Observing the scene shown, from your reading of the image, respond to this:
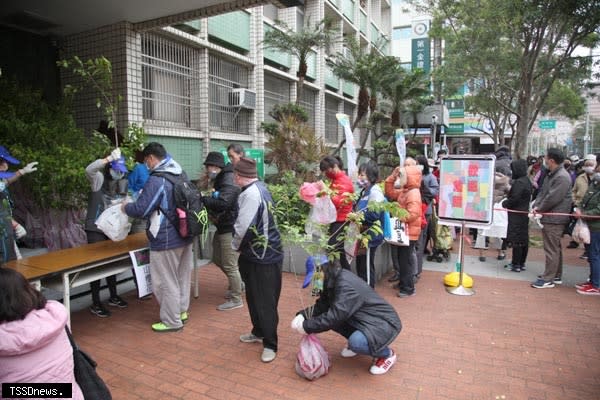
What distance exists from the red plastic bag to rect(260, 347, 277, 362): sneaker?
1.09 ft

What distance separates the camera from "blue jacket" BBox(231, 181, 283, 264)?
3561mm

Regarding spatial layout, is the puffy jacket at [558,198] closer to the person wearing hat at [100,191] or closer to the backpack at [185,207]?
the backpack at [185,207]

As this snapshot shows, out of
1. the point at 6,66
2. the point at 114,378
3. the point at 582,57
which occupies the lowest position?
the point at 114,378

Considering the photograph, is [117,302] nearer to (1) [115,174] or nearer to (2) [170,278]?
(2) [170,278]

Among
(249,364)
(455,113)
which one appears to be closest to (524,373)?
(249,364)

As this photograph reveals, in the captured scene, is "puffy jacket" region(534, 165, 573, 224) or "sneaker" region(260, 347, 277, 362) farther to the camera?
"puffy jacket" region(534, 165, 573, 224)

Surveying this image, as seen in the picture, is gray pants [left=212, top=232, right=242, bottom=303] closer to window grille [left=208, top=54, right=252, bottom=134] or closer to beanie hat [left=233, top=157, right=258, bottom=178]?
beanie hat [left=233, top=157, right=258, bottom=178]

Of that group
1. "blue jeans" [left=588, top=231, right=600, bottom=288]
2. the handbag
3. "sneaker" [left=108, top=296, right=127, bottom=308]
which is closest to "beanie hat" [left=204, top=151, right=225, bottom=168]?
"sneaker" [left=108, top=296, right=127, bottom=308]

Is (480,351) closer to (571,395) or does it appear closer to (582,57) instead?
(571,395)

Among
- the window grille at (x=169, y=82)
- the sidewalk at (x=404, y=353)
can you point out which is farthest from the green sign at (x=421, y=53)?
the sidewalk at (x=404, y=353)

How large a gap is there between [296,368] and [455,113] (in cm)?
2741

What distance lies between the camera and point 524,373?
11.6 feet

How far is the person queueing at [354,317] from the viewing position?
327 centimetres

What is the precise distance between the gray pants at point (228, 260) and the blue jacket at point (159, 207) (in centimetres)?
86
